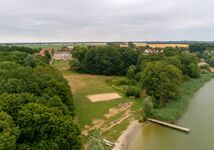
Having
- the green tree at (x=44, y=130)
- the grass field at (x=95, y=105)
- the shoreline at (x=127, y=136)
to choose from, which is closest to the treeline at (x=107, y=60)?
the grass field at (x=95, y=105)

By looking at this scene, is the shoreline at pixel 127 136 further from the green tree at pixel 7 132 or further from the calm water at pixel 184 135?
the green tree at pixel 7 132

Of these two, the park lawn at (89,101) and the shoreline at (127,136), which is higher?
the park lawn at (89,101)

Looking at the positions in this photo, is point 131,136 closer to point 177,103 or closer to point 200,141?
point 200,141

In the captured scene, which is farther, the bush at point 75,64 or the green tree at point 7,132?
the bush at point 75,64

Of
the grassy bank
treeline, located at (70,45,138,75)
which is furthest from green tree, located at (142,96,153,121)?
treeline, located at (70,45,138,75)

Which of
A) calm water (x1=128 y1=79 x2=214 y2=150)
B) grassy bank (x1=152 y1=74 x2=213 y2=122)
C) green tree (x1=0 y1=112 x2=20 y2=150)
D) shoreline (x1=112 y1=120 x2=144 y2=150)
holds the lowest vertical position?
calm water (x1=128 y1=79 x2=214 y2=150)

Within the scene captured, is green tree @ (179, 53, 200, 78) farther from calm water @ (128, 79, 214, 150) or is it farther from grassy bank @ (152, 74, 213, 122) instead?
calm water @ (128, 79, 214, 150)
